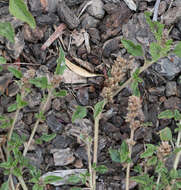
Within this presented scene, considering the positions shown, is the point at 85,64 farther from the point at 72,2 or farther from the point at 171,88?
the point at 171,88

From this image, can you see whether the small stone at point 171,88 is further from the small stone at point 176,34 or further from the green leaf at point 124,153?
the green leaf at point 124,153

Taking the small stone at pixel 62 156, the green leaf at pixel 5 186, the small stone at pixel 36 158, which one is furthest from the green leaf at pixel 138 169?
the green leaf at pixel 5 186

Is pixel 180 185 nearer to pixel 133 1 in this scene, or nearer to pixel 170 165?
pixel 170 165

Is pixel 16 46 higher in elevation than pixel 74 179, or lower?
higher

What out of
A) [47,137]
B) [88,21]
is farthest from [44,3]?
[47,137]

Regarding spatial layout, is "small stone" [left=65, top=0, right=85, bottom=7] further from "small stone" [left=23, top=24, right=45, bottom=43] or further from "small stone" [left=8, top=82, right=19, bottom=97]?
"small stone" [left=8, top=82, right=19, bottom=97]

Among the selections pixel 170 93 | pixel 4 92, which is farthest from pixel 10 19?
pixel 170 93

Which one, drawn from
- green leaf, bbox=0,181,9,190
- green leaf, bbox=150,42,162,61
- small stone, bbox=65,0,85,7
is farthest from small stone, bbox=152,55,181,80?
green leaf, bbox=0,181,9,190
